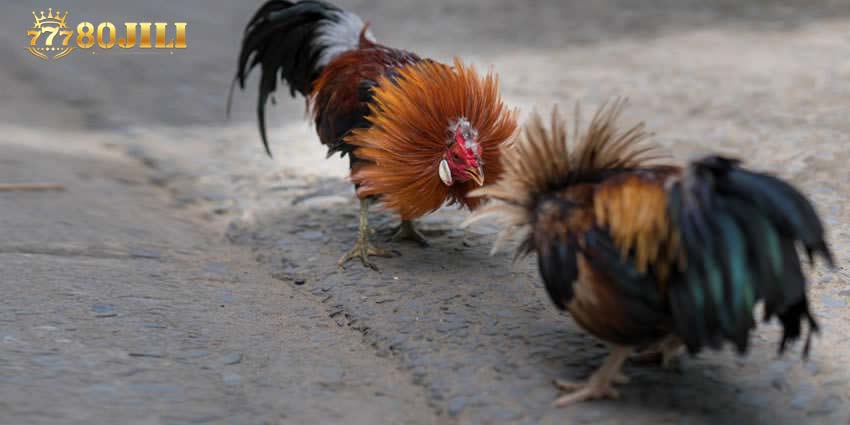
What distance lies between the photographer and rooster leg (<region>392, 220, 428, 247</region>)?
477cm

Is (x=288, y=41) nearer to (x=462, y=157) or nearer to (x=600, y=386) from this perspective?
(x=462, y=157)

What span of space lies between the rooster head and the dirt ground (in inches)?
20.3

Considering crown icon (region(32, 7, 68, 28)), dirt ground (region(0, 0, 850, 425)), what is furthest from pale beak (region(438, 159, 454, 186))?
crown icon (region(32, 7, 68, 28))

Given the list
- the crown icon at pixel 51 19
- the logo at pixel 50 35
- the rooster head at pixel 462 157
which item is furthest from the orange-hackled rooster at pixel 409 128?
the crown icon at pixel 51 19

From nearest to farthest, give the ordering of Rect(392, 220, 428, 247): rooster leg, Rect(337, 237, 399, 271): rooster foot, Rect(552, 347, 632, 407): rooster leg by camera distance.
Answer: Rect(552, 347, 632, 407): rooster leg → Rect(337, 237, 399, 271): rooster foot → Rect(392, 220, 428, 247): rooster leg

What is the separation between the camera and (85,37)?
9586 mm

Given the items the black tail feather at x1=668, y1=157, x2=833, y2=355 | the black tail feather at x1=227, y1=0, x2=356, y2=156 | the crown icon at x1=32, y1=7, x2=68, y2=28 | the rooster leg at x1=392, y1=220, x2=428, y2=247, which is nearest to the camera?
the black tail feather at x1=668, y1=157, x2=833, y2=355

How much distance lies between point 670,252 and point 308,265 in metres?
2.28

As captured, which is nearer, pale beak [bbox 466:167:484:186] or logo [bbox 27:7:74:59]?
pale beak [bbox 466:167:484:186]

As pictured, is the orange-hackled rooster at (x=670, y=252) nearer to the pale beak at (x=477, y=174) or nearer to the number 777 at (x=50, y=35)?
the pale beak at (x=477, y=174)

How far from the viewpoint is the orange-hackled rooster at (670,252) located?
2621 millimetres

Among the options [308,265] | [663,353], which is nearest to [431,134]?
[308,265]

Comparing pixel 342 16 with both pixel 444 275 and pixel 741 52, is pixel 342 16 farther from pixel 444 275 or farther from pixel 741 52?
pixel 741 52

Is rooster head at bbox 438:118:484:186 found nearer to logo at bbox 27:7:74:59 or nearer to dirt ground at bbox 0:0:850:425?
dirt ground at bbox 0:0:850:425
